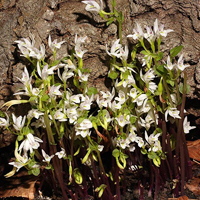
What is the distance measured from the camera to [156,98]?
7.75ft

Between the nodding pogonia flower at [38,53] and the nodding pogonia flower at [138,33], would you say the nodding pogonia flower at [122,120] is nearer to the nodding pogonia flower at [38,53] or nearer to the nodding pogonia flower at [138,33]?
the nodding pogonia flower at [138,33]

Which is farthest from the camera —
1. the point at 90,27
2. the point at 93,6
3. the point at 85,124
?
the point at 90,27

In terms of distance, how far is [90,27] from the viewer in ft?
7.65

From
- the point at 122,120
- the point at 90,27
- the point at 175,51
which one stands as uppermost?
the point at 90,27

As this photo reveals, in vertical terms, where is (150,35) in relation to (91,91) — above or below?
above

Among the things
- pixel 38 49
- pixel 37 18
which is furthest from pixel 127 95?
pixel 37 18

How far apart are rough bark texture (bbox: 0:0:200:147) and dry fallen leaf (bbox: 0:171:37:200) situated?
2.35ft

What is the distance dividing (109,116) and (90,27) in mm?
686

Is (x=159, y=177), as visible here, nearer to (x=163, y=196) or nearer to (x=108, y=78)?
(x=163, y=196)

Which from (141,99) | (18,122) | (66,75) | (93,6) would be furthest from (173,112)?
(18,122)

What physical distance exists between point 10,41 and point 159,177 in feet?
4.95

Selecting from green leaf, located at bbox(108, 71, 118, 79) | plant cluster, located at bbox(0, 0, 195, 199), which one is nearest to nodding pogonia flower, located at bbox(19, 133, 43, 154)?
plant cluster, located at bbox(0, 0, 195, 199)

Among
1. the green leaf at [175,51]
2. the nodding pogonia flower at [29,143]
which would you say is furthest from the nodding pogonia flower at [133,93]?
the nodding pogonia flower at [29,143]

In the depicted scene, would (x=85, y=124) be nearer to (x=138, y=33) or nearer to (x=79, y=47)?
(x=79, y=47)
